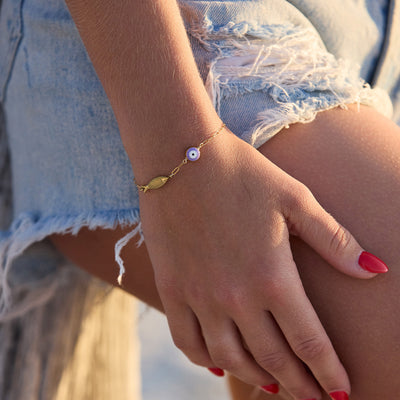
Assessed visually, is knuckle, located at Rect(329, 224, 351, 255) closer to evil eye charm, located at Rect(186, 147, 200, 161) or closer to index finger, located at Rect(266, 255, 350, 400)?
index finger, located at Rect(266, 255, 350, 400)

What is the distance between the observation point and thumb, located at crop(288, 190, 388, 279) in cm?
69

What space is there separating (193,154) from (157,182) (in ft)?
0.20

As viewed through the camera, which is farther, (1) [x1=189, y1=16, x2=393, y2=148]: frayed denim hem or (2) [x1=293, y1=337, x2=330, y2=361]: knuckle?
(1) [x1=189, y1=16, x2=393, y2=148]: frayed denim hem

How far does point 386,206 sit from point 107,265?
46 cm

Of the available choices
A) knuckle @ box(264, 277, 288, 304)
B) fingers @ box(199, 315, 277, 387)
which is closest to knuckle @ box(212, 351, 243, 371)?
fingers @ box(199, 315, 277, 387)

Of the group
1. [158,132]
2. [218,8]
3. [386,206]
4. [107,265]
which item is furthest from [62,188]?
[386,206]

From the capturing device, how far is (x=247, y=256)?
687 millimetres

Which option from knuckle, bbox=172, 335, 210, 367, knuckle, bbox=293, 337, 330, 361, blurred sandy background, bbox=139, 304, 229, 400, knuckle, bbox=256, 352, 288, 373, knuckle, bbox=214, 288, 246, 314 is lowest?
blurred sandy background, bbox=139, 304, 229, 400

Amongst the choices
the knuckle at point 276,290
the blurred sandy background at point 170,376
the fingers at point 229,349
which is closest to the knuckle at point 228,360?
the fingers at point 229,349

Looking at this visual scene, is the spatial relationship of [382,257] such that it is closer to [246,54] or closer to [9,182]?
[246,54]

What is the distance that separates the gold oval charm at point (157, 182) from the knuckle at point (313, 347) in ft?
0.86

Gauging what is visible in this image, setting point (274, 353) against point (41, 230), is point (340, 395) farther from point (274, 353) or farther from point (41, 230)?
point (41, 230)

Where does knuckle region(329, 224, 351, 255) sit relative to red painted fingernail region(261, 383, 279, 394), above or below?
above

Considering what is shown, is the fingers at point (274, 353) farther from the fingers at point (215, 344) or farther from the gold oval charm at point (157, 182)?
the gold oval charm at point (157, 182)
